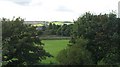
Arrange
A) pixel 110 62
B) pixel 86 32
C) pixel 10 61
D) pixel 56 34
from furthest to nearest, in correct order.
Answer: pixel 56 34 < pixel 86 32 < pixel 110 62 < pixel 10 61

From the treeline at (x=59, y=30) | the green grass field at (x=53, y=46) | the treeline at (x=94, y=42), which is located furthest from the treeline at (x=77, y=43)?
the treeline at (x=59, y=30)

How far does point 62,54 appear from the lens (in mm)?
7586

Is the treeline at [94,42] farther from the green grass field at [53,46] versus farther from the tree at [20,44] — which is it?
the tree at [20,44]

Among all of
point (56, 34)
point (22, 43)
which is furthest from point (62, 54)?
point (56, 34)

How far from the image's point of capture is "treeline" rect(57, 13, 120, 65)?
24.7 feet

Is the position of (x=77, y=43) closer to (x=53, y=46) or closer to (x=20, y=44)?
(x=20, y=44)

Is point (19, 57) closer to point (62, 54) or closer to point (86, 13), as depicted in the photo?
point (62, 54)

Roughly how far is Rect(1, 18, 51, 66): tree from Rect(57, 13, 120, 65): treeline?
0.58 m

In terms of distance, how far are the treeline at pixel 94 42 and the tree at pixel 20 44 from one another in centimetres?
58

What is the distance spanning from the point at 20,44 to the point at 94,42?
216 centimetres

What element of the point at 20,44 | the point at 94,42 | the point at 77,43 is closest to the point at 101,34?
the point at 94,42

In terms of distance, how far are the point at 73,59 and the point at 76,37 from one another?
1.51 meters

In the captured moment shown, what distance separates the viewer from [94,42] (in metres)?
8.52

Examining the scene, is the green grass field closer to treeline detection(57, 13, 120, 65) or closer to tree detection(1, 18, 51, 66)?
treeline detection(57, 13, 120, 65)
